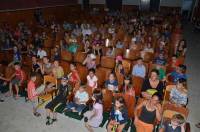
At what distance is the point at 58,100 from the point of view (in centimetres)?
520

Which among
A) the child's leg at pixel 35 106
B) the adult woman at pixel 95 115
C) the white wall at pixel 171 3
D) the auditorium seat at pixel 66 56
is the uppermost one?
the white wall at pixel 171 3

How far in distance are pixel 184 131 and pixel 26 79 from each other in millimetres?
4400

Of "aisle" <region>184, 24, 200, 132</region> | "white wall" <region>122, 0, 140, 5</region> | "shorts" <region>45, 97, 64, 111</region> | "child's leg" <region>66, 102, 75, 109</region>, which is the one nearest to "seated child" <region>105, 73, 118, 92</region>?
"child's leg" <region>66, 102, 75, 109</region>

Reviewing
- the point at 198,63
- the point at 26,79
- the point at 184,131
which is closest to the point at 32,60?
the point at 26,79

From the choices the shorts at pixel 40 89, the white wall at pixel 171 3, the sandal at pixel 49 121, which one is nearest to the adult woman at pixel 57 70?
the shorts at pixel 40 89

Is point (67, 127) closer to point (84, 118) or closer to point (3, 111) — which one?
point (84, 118)

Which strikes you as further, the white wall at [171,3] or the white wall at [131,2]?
the white wall at [131,2]

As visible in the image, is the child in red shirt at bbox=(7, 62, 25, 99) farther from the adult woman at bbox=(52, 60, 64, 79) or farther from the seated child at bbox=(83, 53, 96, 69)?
the seated child at bbox=(83, 53, 96, 69)

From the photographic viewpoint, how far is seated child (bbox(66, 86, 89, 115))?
16.6 feet

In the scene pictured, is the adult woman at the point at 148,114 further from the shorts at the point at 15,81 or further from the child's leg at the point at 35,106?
the shorts at the point at 15,81

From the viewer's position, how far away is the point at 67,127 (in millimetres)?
4965

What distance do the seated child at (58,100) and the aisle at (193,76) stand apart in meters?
3.02

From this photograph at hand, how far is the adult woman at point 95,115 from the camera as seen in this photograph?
15.2 ft

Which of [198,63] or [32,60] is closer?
[32,60]
